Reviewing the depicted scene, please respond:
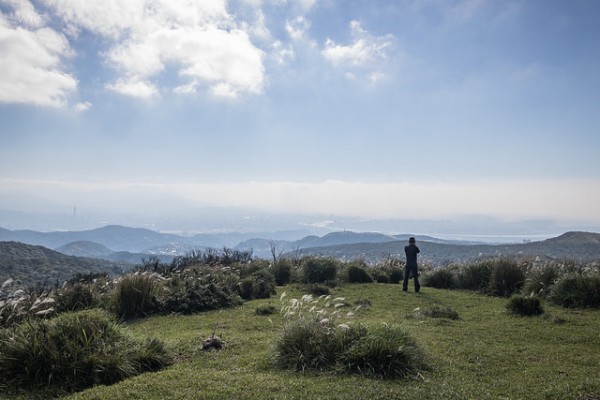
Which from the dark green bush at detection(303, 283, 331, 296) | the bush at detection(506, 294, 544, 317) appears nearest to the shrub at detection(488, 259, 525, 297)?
the bush at detection(506, 294, 544, 317)

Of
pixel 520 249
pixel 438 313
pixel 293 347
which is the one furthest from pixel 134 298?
pixel 520 249

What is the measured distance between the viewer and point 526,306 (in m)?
11.4

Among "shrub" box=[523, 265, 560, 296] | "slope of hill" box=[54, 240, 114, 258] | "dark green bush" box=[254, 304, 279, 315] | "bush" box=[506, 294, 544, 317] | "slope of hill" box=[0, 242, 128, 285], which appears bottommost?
"slope of hill" box=[54, 240, 114, 258]

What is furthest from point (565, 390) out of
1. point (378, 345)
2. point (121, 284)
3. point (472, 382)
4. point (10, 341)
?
point (121, 284)

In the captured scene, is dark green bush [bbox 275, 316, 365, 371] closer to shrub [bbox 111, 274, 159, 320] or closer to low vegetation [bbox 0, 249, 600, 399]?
low vegetation [bbox 0, 249, 600, 399]

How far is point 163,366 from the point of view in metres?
7.18

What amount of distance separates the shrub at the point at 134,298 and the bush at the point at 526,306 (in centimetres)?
993

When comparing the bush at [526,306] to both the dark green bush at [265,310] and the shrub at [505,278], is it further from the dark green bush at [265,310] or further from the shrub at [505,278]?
the dark green bush at [265,310]

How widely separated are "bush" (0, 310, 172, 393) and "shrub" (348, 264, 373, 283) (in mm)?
12991

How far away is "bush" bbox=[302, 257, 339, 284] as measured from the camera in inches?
733

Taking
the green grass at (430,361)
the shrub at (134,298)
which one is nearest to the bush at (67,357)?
the green grass at (430,361)

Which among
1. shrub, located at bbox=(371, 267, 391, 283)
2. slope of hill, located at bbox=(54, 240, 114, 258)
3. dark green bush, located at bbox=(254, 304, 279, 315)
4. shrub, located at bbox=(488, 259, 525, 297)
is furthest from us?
slope of hill, located at bbox=(54, 240, 114, 258)

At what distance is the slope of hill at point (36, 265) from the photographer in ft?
89.1

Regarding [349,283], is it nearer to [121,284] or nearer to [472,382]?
[121,284]
